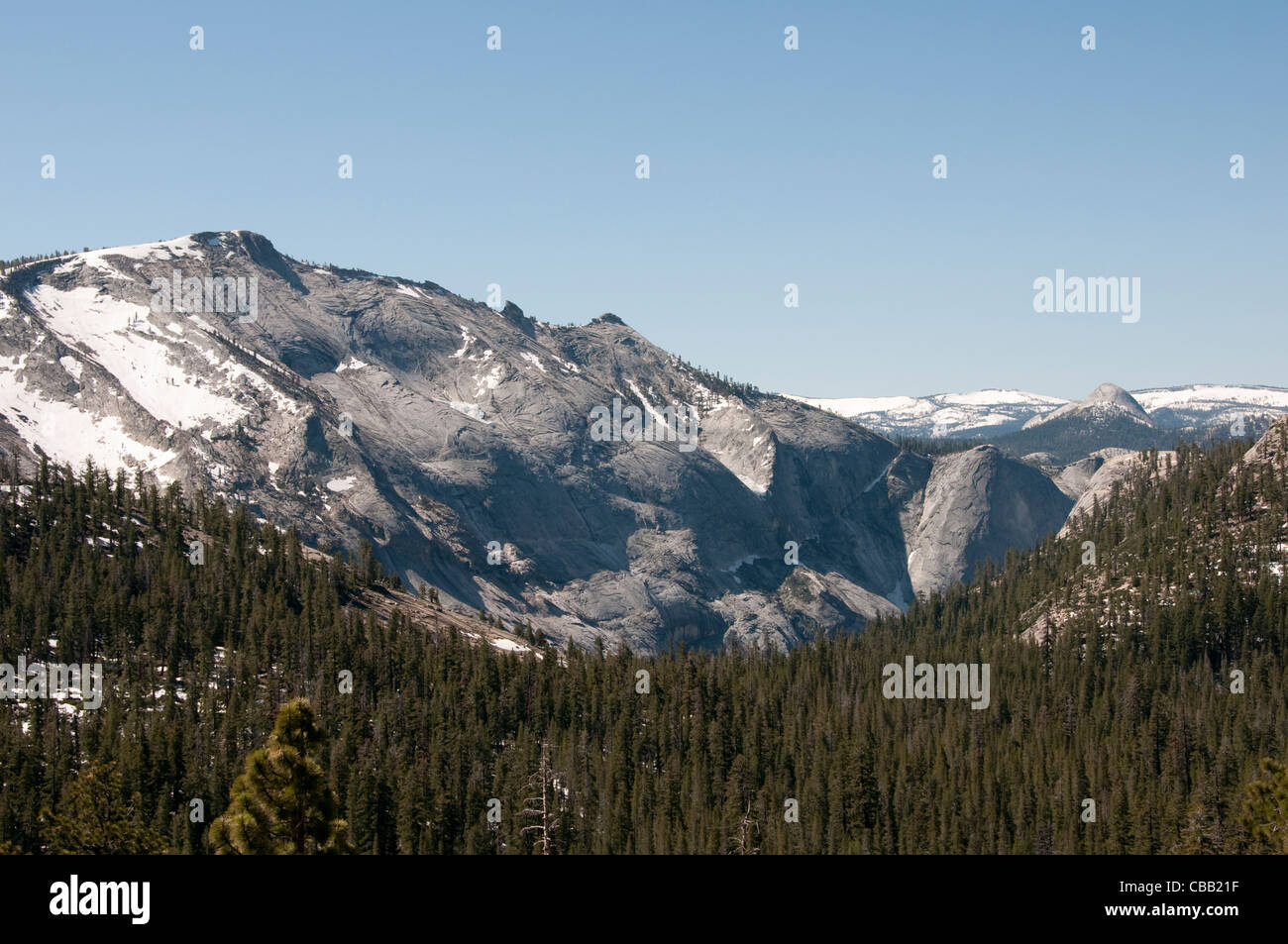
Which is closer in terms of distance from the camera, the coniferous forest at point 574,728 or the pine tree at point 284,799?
the pine tree at point 284,799

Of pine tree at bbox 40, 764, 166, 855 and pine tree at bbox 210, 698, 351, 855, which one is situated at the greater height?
pine tree at bbox 210, 698, 351, 855

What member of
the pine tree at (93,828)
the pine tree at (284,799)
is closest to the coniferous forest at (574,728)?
the pine tree at (93,828)

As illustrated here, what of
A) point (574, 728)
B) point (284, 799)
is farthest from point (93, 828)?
point (574, 728)

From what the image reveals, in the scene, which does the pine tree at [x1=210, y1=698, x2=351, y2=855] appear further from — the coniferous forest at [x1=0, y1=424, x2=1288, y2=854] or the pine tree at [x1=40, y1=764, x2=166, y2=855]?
the coniferous forest at [x1=0, y1=424, x2=1288, y2=854]

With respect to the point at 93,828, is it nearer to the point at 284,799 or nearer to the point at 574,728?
the point at 284,799

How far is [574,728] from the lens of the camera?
154 m

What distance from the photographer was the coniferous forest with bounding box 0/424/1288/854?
382 feet

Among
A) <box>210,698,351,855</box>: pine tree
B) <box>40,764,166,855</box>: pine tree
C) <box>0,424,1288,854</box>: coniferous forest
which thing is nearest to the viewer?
<box>210,698,351,855</box>: pine tree

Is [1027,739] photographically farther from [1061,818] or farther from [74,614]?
[74,614]

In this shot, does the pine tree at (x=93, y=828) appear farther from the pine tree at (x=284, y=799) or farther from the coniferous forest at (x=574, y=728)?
the coniferous forest at (x=574, y=728)

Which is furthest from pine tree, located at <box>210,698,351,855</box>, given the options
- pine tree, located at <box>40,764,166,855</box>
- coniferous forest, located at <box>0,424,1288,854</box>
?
coniferous forest, located at <box>0,424,1288,854</box>

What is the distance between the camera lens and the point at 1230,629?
198 metres

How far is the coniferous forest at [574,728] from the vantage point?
116438 mm
